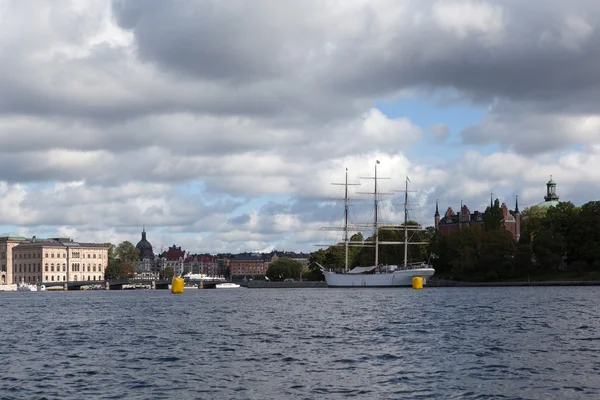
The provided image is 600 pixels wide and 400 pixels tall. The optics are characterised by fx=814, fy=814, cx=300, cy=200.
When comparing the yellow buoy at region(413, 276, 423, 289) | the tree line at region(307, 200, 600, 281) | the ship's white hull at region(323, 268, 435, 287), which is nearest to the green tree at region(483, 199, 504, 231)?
the tree line at region(307, 200, 600, 281)

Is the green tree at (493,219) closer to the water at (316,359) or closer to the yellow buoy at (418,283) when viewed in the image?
the yellow buoy at (418,283)

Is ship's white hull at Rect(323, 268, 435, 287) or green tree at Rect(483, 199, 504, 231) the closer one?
ship's white hull at Rect(323, 268, 435, 287)

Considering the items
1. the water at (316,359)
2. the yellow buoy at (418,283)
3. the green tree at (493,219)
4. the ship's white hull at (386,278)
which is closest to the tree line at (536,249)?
the green tree at (493,219)

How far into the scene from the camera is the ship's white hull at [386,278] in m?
181

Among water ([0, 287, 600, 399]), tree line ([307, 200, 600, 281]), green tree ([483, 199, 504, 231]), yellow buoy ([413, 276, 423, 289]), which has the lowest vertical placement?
yellow buoy ([413, 276, 423, 289])

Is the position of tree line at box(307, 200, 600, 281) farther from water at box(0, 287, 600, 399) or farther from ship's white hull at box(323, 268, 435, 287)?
water at box(0, 287, 600, 399)

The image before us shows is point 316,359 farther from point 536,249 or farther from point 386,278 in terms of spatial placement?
point 386,278

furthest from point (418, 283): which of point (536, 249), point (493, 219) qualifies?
point (493, 219)

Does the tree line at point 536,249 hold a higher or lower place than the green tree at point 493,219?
lower

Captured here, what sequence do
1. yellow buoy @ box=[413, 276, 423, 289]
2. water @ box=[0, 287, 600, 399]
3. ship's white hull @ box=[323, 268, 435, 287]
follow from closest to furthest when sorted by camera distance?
water @ box=[0, 287, 600, 399], yellow buoy @ box=[413, 276, 423, 289], ship's white hull @ box=[323, 268, 435, 287]

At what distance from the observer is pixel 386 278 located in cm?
18812

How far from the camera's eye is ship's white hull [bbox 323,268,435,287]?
181125 mm

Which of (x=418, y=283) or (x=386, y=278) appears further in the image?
(x=386, y=278)

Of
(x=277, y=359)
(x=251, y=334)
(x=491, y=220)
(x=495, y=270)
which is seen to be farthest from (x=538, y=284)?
(x=277, y=359)
